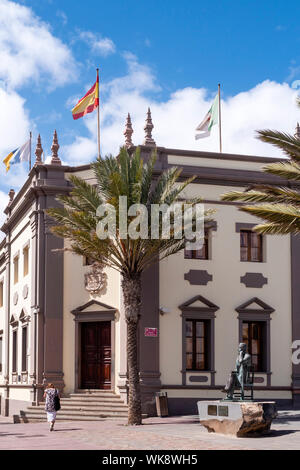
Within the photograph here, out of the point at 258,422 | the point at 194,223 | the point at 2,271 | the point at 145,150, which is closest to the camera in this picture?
the point at 258,422

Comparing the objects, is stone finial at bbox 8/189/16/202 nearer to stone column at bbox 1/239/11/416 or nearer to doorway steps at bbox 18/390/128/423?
stone column at bbox 1/239/11/416

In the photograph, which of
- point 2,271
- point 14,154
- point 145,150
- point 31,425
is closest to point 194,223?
point 145,150

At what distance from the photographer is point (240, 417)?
1909cm

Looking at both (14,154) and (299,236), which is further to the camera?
(14,154)

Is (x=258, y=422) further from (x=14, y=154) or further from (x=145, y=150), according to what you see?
(x=14, y=154)

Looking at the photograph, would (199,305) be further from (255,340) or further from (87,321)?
(87,321)

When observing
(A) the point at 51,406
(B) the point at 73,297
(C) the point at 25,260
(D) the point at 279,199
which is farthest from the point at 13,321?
(D) the point at 279,199

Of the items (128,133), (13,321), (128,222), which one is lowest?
(13,321)

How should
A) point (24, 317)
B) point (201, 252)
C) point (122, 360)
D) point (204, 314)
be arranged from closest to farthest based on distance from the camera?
point (122, 360)
point (204, 314)
point (201, 252)
point (24, 317)

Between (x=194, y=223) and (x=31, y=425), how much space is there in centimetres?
828

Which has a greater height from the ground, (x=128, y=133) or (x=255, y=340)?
(x=128, y=133)

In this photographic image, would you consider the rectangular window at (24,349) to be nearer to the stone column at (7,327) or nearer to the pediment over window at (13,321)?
the pediment over window at (13,321)

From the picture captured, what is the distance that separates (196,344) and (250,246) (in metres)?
4.13

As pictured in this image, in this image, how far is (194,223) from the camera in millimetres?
24391
